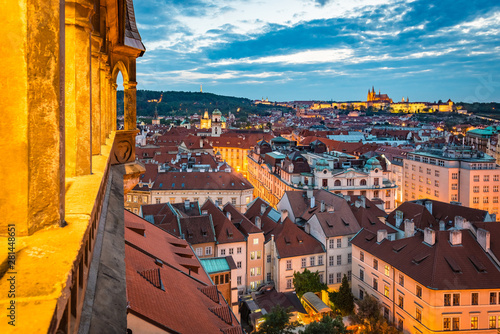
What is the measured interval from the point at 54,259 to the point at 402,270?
25474 millimetres

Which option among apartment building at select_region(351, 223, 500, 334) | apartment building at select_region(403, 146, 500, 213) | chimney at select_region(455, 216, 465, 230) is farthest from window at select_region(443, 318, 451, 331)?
apartment building at select_region(403, 146, 500, 213)

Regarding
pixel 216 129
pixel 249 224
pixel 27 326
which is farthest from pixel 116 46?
pixel 216 129

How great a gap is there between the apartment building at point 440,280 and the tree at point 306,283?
3.56 m

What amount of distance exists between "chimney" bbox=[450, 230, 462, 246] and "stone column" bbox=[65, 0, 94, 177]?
24768mm

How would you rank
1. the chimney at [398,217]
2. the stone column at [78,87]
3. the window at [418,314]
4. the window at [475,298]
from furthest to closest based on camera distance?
the chimney at [398,217], the window at [418,314], the window at [475,298], the stone column at [78,87]

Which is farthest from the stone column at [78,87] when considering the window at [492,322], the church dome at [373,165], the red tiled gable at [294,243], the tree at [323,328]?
the church dome at [373,165]

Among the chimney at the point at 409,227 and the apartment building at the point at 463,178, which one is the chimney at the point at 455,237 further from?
the apartment building at the point at 463,178

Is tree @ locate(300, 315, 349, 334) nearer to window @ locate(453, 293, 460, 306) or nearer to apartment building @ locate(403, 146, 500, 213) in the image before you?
window @ locate(453, 293, 460, 306)

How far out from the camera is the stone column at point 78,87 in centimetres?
423

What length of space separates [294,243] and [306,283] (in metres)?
3.40

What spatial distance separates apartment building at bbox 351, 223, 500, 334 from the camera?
22.4 m

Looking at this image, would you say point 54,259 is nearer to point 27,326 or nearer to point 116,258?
point 27,326

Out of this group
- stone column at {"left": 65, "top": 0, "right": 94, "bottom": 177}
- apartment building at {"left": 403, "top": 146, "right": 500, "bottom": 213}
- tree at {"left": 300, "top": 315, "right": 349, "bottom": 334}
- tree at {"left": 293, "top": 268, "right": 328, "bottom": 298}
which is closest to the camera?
stone column at {"left": 65, "top": 0, "right": 94, "bottom": 177}

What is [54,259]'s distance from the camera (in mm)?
2018
